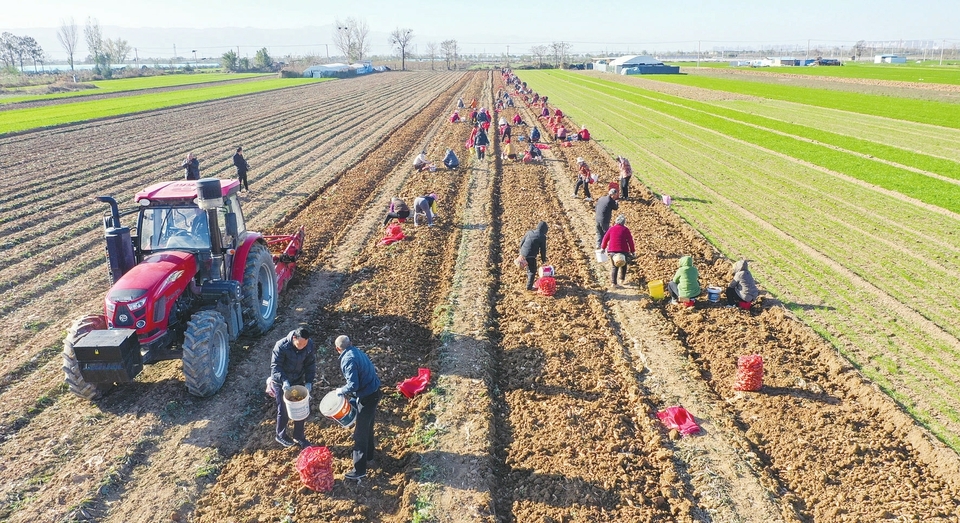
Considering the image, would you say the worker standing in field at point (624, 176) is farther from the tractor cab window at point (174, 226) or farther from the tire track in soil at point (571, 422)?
the tractor cab window at point (174, 226)

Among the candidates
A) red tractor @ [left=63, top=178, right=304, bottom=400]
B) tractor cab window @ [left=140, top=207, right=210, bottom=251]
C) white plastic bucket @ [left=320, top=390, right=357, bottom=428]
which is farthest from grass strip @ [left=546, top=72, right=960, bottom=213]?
tractor cab window @ [left=140, top=207, right=210, bottom=251]

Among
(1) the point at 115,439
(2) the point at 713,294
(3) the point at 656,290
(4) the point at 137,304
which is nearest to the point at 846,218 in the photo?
(2) the point at 713,294

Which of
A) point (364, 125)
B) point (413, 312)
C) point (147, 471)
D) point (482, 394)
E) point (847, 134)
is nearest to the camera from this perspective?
point (147, 471)

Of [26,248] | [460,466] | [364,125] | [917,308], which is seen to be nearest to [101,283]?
[26,248]

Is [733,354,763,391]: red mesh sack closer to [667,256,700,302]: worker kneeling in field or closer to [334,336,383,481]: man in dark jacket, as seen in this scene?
[667,256,700,302]: worker kneeling in field

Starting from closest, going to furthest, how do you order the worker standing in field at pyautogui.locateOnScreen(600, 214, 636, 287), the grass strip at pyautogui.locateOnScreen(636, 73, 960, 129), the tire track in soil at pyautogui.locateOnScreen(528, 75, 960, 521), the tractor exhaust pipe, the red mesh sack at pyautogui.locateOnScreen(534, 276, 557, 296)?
the tire track in soil at pyautogui.locateOnScreen(528, 75, 960, 521) → the tractor exhaust pipe → the red mesh sack at pyautogui.locateOnScreen(534, 276, 557, 296) → the worker standing in field at pyautogui.locateOnScreen(600, 214, 636, 287) → the grass strip at pyautogui.locateOnScreen(636, 73, 960, 129)

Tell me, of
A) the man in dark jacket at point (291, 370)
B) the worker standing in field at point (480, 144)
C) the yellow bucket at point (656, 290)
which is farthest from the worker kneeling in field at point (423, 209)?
the worker standing in field at point (480, 144)

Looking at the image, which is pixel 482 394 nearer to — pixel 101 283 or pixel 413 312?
pixel 413 312
